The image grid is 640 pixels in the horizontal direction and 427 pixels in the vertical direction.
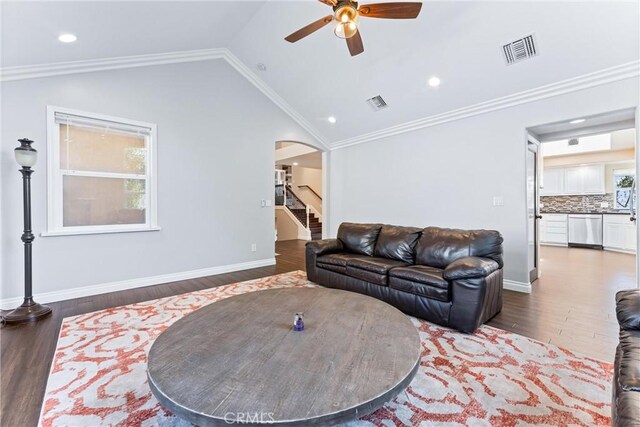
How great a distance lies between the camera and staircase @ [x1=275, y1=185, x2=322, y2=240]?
31.5 feet

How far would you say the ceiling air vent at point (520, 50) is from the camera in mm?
3115

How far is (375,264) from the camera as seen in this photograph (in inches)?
129

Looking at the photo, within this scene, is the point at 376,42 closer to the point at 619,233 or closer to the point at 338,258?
the point at 338,258

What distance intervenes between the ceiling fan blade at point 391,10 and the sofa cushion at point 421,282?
7.60 feet

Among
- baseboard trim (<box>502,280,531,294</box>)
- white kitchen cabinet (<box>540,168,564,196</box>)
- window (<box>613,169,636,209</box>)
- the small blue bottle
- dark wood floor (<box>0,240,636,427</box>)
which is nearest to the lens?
the small blue bottle

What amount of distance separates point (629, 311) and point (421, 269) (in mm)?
1596

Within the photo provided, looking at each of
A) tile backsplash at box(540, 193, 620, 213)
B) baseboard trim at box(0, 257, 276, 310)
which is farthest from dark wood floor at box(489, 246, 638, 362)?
baseboard trim at box(0, 257, 276, 310)

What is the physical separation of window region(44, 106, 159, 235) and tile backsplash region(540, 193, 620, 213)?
410 inches

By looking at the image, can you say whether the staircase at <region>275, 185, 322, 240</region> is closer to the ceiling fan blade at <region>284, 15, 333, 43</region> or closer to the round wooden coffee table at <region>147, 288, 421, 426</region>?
the ceiling fan blade at <region>284, 15, 333, 43</region>

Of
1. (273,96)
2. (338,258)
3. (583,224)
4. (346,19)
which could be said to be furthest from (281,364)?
(583,224)

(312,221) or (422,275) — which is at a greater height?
(312,221)

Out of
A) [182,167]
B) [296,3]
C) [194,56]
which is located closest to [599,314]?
[296,3]

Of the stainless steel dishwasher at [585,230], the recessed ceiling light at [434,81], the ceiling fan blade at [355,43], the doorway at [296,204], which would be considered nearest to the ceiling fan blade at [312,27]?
the ceiling fan blade at [355,43]

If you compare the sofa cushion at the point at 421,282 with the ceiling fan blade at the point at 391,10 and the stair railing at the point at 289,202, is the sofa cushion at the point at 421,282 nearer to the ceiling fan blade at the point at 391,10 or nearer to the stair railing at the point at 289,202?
the ceiling fan blade at the point at 391,10
